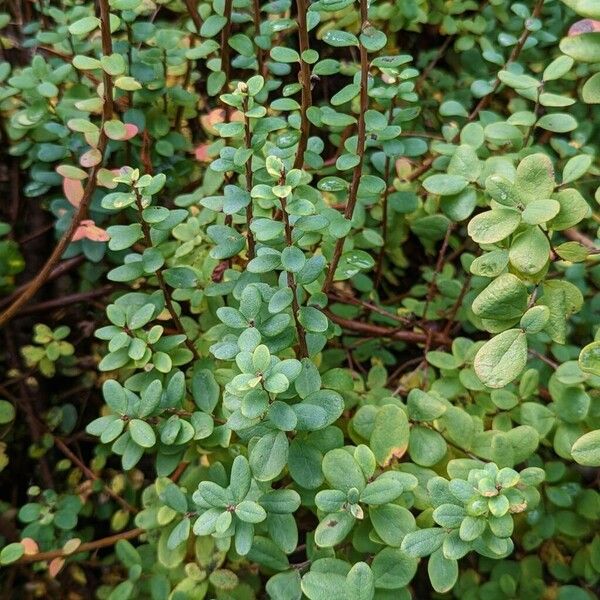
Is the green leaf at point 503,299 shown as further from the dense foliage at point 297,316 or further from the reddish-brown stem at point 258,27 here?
the reddish-brown stem at point 258,27

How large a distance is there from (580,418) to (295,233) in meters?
0.56

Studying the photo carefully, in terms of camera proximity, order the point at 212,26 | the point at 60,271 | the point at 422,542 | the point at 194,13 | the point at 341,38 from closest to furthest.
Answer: the point at 422,542, the point at 341,38, the point at 212,26, the point at 194,13, the point at 60,271

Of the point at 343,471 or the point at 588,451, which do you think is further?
the point at 343,471

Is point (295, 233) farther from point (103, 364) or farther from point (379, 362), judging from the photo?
point (379, 362)

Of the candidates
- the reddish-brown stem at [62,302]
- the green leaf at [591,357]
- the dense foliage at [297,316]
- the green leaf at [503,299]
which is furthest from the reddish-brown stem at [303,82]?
the reddish-brown stem at [62,302]

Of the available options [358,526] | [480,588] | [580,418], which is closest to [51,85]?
[358,526]

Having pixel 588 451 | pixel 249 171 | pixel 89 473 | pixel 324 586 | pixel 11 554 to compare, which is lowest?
pixel 89 473

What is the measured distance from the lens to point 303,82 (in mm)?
1015

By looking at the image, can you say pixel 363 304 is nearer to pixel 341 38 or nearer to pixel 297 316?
pixel 297 316

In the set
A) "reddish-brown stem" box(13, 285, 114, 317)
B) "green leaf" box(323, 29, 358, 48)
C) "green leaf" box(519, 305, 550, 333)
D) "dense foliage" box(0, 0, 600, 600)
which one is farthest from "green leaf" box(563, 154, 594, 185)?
"reddish-brown stem" box(13, 285, 114, 317)

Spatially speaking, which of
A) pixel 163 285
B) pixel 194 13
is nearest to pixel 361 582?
pixel 163 285

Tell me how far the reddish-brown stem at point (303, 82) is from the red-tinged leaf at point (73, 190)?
1.58 ft

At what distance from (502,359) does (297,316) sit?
0.29m

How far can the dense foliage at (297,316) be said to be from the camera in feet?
2.85
